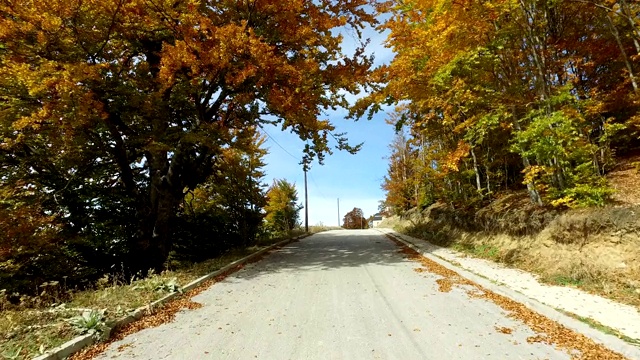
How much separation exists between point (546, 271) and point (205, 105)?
11.7 m

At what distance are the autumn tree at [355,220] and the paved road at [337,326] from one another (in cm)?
5902

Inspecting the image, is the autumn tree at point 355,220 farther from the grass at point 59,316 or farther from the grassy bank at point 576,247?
the grass at point 59,316

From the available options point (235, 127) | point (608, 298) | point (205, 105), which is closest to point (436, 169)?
point (235, 127)

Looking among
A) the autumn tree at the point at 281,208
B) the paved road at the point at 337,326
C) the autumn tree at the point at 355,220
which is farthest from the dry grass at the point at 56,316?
the autumn tree at the point at 355,220

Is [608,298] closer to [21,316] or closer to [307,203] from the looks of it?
[21,316]

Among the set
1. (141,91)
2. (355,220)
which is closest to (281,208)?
(141,91)

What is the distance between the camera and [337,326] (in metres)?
5.35

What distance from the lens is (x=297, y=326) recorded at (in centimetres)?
540

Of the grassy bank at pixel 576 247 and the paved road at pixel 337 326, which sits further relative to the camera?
the grassy bank at pixel 576 247

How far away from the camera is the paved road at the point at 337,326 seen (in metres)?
4.39

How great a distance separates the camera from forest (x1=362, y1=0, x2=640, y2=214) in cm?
978

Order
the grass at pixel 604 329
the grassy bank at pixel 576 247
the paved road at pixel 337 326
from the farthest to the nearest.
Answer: the grassy bank at pixel 576 247
the paved road at pixel 337 326
the grass at pixel 604 329

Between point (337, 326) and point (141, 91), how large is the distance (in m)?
9.88

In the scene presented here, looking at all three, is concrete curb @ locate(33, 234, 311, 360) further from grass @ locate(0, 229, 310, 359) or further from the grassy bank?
the grassy bank
